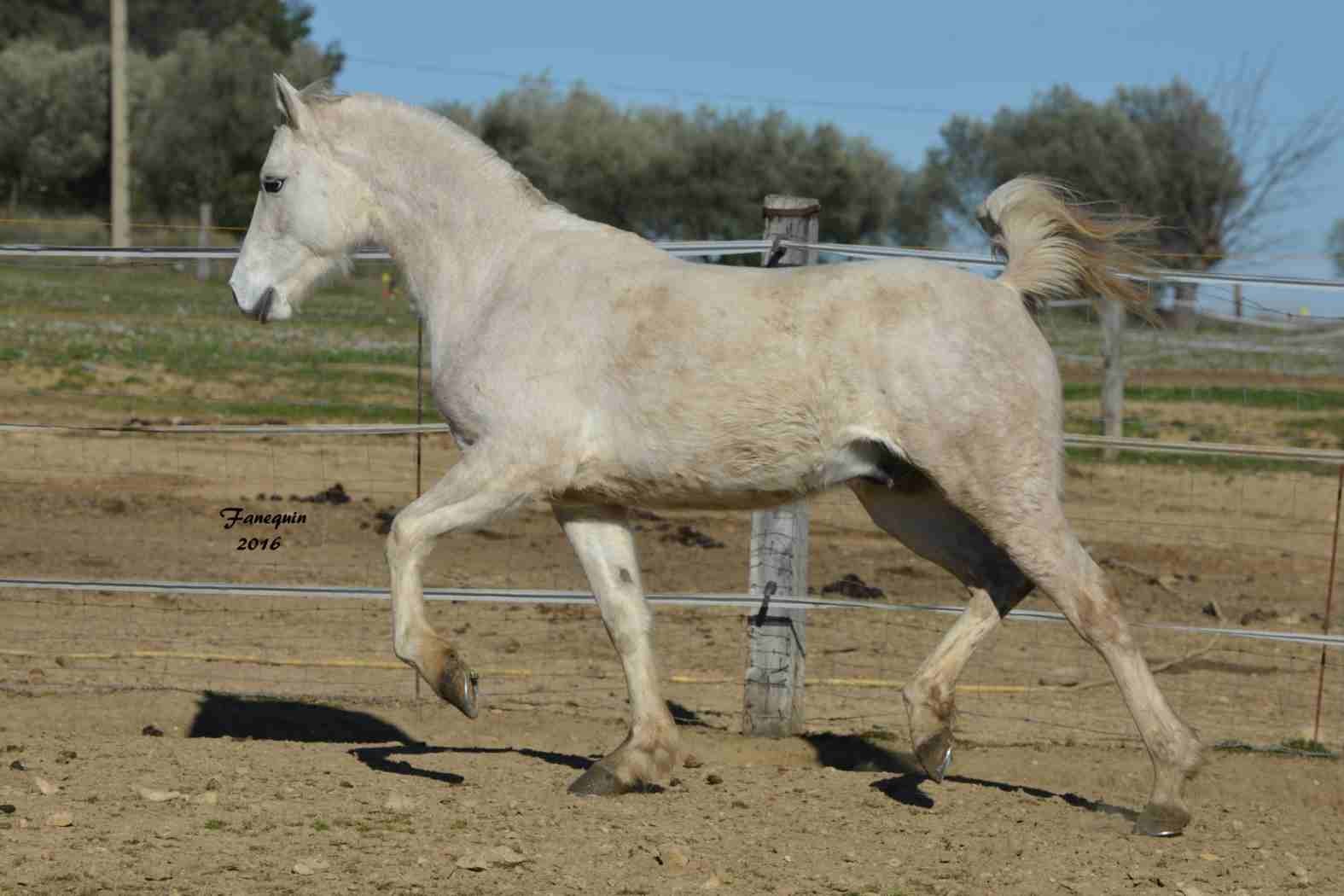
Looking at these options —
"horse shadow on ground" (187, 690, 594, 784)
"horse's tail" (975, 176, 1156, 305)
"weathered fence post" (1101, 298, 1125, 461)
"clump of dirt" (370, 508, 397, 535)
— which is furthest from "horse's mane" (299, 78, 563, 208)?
"weathered fence post" (1101, 298, 1125, 461)

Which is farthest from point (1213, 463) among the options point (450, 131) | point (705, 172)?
point (705, 172)

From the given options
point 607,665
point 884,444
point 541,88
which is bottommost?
point 607,665

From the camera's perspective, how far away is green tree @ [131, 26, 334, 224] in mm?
36969

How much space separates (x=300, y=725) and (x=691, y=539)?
13.9 ft

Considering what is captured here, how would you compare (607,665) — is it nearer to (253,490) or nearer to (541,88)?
(253,490)

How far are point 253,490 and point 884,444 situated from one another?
7225 mm

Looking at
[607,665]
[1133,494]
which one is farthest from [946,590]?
[1133,494]

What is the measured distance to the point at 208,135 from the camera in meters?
37.4

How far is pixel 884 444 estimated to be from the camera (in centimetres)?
468

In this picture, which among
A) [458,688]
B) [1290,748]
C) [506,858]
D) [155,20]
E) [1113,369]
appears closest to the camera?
[506,858]

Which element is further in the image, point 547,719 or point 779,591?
point 547,719

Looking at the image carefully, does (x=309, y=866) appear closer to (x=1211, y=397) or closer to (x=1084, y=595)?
(x=1084, y=595)
